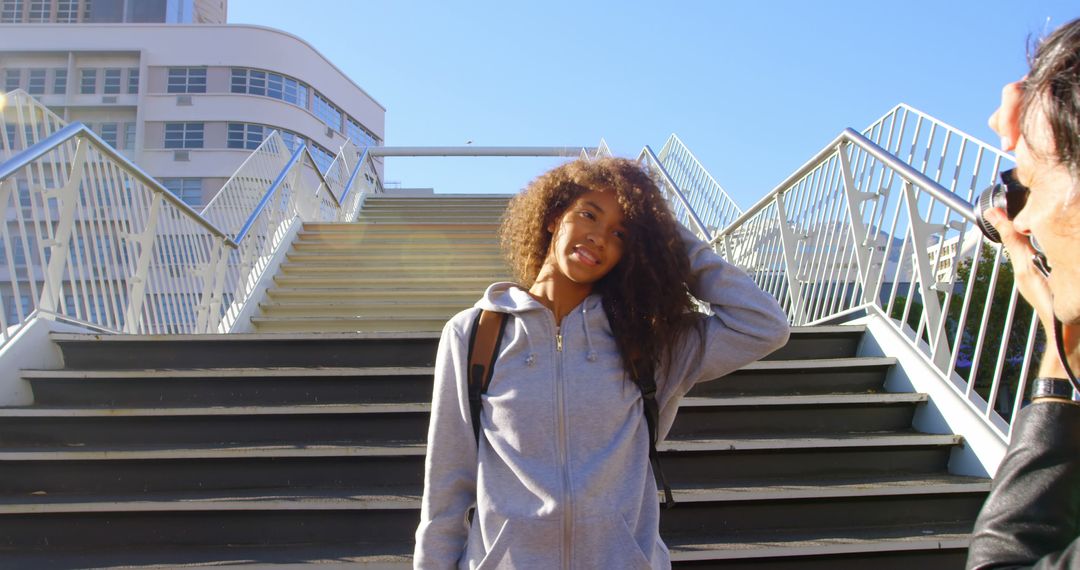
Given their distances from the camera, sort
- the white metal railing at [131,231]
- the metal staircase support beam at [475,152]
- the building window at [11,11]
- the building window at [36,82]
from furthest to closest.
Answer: the building window at [11,11], the building window at [36,82], the metal staircase support beam at [475,152], the white metal railing at [131,231]

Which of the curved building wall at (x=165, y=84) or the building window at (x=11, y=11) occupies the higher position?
the building window at (x=11, y=11)

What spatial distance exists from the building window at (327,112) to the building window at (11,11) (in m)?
19.7

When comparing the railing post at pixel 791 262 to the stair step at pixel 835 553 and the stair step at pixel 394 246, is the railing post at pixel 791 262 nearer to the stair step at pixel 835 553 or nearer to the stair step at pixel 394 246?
the stair step at pixel 835 553

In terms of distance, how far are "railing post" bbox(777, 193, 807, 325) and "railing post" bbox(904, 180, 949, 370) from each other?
3.92 feet

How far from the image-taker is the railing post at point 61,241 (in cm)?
371

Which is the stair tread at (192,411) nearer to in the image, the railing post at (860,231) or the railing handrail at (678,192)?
the railing post at (860,231)

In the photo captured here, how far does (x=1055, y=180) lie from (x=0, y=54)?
43.2 metres

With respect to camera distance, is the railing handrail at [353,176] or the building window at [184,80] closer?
the railing handrail at [353,176]

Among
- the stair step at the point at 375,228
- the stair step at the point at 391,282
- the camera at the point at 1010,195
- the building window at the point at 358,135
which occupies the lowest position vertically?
the stair step at the point at 391,282

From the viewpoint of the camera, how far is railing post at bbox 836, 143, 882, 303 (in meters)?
3.96

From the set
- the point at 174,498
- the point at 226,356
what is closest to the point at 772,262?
the point at 226,356

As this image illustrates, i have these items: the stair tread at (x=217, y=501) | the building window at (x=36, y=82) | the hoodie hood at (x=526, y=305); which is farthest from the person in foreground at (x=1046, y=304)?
the building window at (x=36, y=82)

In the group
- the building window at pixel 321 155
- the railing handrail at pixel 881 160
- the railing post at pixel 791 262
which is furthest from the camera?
the building window at pixel 321 155

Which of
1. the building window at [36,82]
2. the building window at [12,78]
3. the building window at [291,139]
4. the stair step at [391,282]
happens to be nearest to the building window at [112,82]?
the building window at [36,82]
